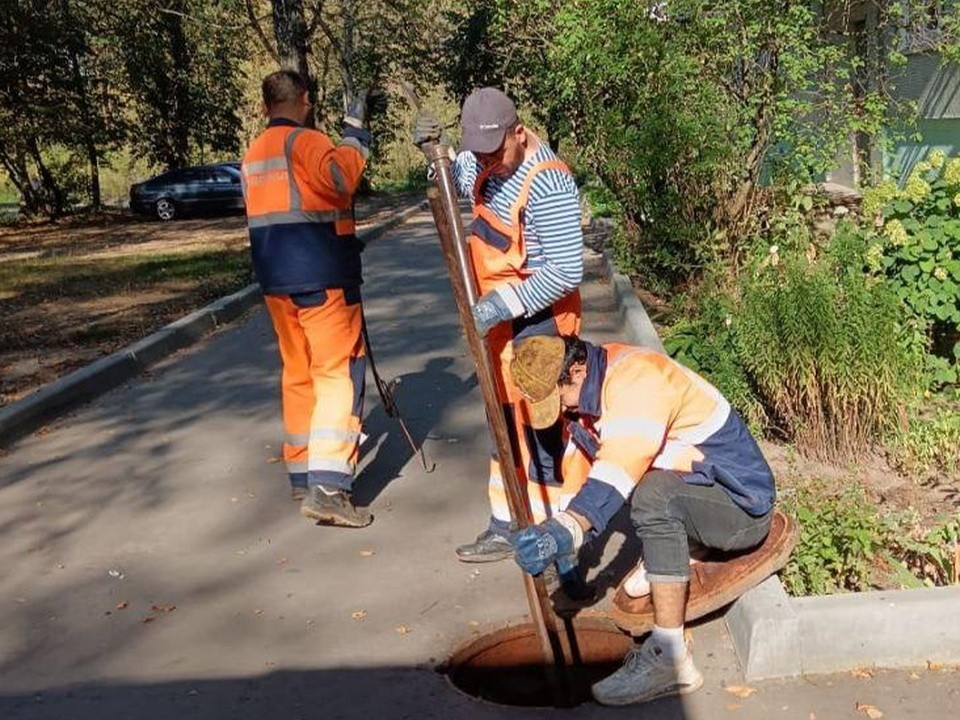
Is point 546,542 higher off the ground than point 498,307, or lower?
lower

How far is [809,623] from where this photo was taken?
3.86m

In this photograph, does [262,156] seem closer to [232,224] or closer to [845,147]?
[845,147]

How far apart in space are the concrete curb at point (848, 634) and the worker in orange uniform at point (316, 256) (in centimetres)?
214

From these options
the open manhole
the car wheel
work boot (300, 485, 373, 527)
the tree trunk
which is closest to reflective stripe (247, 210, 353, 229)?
work boot (300, 485, 373, 527)

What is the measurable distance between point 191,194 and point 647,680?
2986 cm

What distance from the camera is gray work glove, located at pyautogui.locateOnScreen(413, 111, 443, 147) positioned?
400 cm

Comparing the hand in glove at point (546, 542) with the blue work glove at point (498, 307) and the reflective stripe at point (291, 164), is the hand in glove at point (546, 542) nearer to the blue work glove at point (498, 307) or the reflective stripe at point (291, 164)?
the blue work glove at point (498, 307)

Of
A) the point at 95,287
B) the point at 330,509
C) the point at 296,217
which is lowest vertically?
the point at 330,509

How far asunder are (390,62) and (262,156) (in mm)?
36327

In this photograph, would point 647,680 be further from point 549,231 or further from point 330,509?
point 330,509

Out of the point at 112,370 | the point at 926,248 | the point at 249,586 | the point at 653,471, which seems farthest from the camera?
the point at 112,370

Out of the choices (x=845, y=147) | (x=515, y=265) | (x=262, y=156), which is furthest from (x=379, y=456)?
(x=845, y=147)

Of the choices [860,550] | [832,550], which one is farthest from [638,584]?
[860,550]

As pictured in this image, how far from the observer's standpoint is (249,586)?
4922 mm
